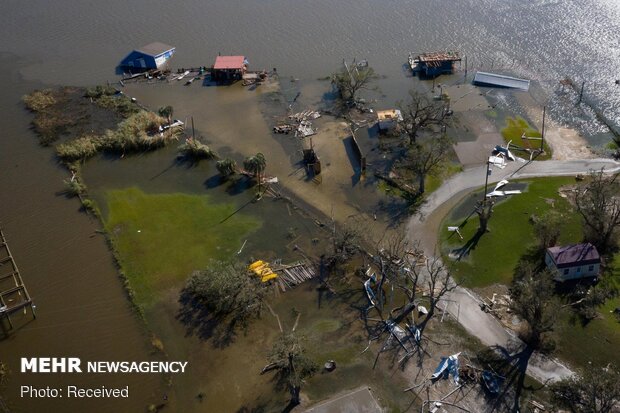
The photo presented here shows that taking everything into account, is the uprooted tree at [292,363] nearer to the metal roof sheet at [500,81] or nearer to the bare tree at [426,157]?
the bare tree at [426,157]

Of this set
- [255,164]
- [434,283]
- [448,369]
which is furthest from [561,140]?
[255,164]

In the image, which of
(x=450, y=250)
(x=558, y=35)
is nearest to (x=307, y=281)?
(x=450, y=250)

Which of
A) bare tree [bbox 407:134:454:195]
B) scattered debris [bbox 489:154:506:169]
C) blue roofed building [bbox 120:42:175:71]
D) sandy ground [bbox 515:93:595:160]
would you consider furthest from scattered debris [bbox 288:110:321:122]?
sandy ground [bbox 515:93:595:160]

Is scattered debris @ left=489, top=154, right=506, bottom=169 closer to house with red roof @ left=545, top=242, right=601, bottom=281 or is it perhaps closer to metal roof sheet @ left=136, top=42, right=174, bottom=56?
house with red roof @ left=545, top=242, right=601, bottom=281

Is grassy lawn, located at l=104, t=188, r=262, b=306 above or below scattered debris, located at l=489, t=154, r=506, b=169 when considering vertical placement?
below

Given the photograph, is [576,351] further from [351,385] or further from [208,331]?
[208,331]

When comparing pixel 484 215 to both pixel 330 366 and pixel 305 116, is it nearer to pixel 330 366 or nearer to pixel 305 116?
pixel 330 366
